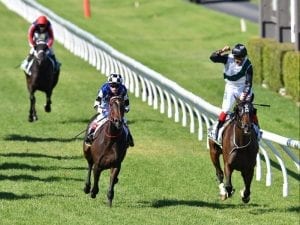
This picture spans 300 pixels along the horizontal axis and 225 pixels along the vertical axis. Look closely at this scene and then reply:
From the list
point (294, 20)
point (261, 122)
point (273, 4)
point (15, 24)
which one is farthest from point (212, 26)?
point (261, 122)

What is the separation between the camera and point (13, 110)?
92.9ft

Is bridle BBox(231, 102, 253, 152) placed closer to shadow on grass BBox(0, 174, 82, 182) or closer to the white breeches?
the white breeches

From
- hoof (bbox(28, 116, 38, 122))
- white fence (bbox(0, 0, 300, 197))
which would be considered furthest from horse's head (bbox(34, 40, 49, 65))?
white fence (bbox(0, 0, 300, 197))

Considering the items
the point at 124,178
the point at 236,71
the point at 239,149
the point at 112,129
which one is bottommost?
the point at 124,178

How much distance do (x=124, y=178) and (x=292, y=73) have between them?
12.8m

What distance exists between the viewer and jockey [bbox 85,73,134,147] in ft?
52.3

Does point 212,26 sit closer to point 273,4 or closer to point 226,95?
point 273,4

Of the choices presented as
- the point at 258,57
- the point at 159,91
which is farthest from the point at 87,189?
the point at 258,57

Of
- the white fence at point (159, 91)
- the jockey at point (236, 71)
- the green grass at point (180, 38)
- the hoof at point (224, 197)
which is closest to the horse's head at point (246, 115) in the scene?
the jockey at point (236, 71)

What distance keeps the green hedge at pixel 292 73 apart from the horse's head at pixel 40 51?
879cm

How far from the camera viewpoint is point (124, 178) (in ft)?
63.7

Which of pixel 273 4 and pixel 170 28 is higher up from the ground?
pixel 273 4

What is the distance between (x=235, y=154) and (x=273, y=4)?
22127 millimetres

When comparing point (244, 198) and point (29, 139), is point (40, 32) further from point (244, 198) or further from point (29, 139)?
point (244, 198)
